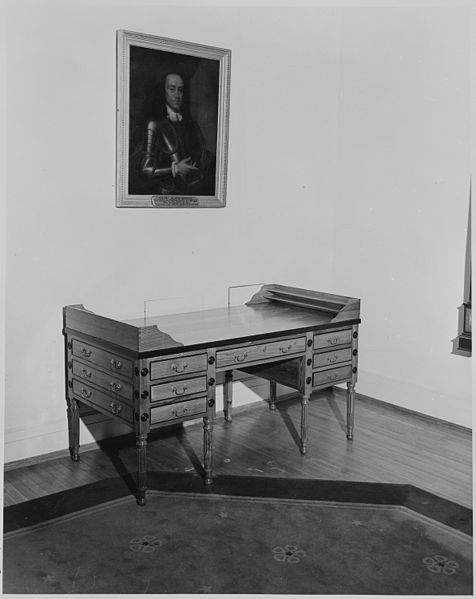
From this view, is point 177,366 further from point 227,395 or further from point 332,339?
point 227,395

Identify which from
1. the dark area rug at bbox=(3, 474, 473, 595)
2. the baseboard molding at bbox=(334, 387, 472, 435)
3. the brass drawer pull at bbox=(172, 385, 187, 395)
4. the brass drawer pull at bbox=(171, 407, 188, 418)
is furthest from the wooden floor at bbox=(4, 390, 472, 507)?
the brass drawer pull at bbox=(172, 385, 187, 395)

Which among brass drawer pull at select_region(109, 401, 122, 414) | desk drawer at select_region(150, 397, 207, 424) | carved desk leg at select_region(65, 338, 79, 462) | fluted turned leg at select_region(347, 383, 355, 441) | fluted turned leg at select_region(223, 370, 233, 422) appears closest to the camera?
desk drawer at select_region(150, 397, 207, 424)

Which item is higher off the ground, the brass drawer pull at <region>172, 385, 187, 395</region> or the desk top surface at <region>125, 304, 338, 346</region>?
the desk top surface at <region>125, 304, 338, 346</region>

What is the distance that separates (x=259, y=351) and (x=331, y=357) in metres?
0.61

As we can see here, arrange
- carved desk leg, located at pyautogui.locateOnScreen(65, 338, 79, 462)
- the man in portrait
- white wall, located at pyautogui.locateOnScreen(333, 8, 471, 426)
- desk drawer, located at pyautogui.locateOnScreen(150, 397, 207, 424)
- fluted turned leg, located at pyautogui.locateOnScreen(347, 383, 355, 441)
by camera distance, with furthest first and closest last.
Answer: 1. white wall, located at pyautogui.locateOnScreen(333, 8, 471, 426)
2. fluted turned leg, located at pyautogui.locateOnScreen(347, 383, 355, 441)
3. the man in portrait
4. carved desk leg, located at pyautogui.locateOnScreen(65, 338, 79, 462)
5. desk drawer, located at pyautogui.locateOnScreen(150, 397, 207, 424)

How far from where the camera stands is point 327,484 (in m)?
4.01

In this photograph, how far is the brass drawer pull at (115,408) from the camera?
3848mm

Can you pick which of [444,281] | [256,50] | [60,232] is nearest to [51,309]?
[60,232]

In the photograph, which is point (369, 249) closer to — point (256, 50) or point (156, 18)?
point (256, 50)

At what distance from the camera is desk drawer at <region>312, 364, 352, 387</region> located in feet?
14.8

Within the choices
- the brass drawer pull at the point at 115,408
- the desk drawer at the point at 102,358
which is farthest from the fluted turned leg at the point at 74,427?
the brass drawer pull at the point at 115,408

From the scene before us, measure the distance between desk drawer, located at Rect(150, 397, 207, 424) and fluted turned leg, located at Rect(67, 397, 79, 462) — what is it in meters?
0.75

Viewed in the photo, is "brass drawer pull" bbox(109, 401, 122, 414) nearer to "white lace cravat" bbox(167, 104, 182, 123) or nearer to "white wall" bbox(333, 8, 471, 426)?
"white lace cravat" bbox(167, 104, 182, 123)

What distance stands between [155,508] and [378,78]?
3496mm
